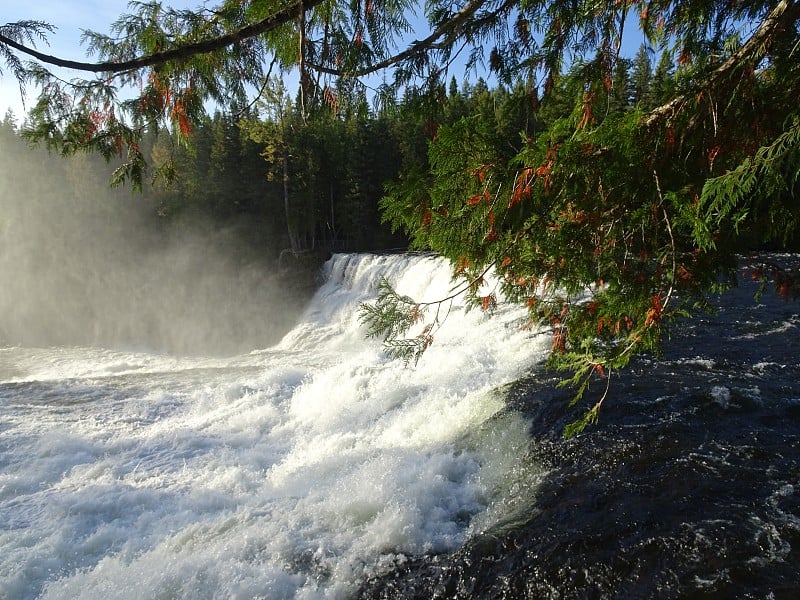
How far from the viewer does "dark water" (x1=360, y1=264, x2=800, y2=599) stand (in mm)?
3826

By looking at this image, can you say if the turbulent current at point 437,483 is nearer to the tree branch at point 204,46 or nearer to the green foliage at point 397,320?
the green foliage at point 397,320

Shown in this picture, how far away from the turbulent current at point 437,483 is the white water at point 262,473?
32mm

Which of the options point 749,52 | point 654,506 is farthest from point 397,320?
point 654,506

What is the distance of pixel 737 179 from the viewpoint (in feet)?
5.57

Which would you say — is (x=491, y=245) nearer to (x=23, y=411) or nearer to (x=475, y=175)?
(x=475, y=175)

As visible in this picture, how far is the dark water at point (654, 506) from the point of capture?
12.6ft

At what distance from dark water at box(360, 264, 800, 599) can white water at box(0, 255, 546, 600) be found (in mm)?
486

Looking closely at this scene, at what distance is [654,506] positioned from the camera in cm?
461

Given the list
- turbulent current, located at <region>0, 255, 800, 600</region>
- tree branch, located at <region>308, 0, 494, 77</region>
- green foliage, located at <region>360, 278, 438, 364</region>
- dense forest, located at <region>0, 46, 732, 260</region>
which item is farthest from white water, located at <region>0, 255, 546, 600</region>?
dense forest, located at <region>0, 46, 732, 260</region>

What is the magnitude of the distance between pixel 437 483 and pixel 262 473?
294 centimetres

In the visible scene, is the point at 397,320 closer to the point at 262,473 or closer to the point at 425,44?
the point at 425,44

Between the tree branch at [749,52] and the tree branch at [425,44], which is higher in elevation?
the tree branch at [425,44]

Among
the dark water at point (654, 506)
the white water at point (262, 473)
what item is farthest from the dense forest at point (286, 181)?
the dark water at point (654, 506)

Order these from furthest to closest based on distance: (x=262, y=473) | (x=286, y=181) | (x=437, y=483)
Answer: (x=286, y=181) → (x=262, y=473) → (x=437, y=483)
